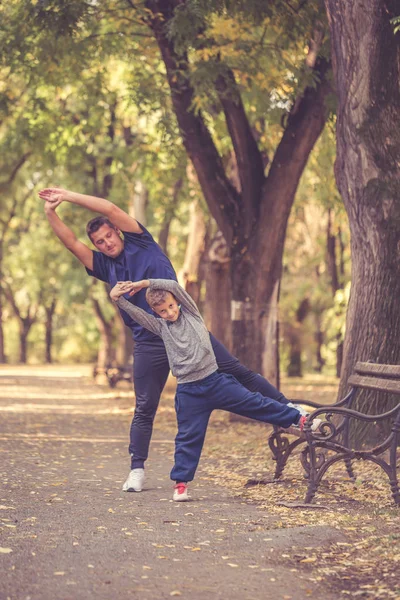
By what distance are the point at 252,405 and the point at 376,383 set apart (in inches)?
42.4

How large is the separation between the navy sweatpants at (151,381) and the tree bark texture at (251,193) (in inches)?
263

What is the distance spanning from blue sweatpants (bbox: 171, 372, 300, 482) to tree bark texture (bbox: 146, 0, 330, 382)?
7.14 m

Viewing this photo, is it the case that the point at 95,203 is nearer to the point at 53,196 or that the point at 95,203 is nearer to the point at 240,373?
the point at 53,196

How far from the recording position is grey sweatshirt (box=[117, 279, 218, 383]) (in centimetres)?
777

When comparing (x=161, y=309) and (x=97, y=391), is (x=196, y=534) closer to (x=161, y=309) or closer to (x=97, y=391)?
(x=161, y=309)

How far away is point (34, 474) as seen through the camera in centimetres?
950

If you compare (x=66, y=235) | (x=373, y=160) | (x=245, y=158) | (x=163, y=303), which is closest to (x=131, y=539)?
(x=163, y=303)

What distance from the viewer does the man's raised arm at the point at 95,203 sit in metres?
7.89

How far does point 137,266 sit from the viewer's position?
8.28 m

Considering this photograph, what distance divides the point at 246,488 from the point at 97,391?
19.7 m

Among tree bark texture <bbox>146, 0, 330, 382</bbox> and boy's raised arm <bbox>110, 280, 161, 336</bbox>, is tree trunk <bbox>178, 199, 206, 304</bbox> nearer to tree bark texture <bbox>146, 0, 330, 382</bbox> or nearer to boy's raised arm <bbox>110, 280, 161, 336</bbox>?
tree bark texture <bbox>146, 0, 330, 382</bbox>

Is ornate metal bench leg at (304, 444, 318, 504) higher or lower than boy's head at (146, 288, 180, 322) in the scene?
lower

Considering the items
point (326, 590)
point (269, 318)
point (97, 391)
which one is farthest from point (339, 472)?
point (97, 391)

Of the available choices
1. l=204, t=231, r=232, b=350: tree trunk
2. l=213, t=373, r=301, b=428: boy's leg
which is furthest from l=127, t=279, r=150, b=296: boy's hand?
l=204, t=231, r=232, b=350: tree trunk
